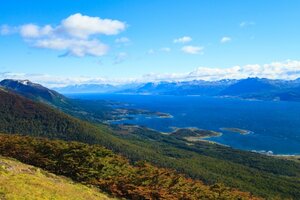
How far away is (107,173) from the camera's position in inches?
2394

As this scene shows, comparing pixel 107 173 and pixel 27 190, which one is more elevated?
pixel 27 190

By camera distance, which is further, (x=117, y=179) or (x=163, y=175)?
(x=163, y=175)

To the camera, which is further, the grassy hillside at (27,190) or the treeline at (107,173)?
the treeline at (107,173)

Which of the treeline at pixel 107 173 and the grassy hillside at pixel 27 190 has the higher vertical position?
the grassy hillside at pixel 27 190

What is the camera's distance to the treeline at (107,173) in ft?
173

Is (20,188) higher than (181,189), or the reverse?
(20,188)

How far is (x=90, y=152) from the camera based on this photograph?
2581 inches

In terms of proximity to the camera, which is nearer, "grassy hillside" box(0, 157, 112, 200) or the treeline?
"grassy hillside" box(0, 157, 112, 200)

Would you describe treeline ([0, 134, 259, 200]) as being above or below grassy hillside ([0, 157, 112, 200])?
below

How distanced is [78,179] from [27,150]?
16.0 meters

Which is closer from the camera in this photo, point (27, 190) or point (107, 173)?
point (27, 190)

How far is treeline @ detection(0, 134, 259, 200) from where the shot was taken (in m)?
52.8

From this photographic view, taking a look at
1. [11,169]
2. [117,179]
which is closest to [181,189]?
[117,179]

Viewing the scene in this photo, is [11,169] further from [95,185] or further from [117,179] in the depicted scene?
[117,179]
